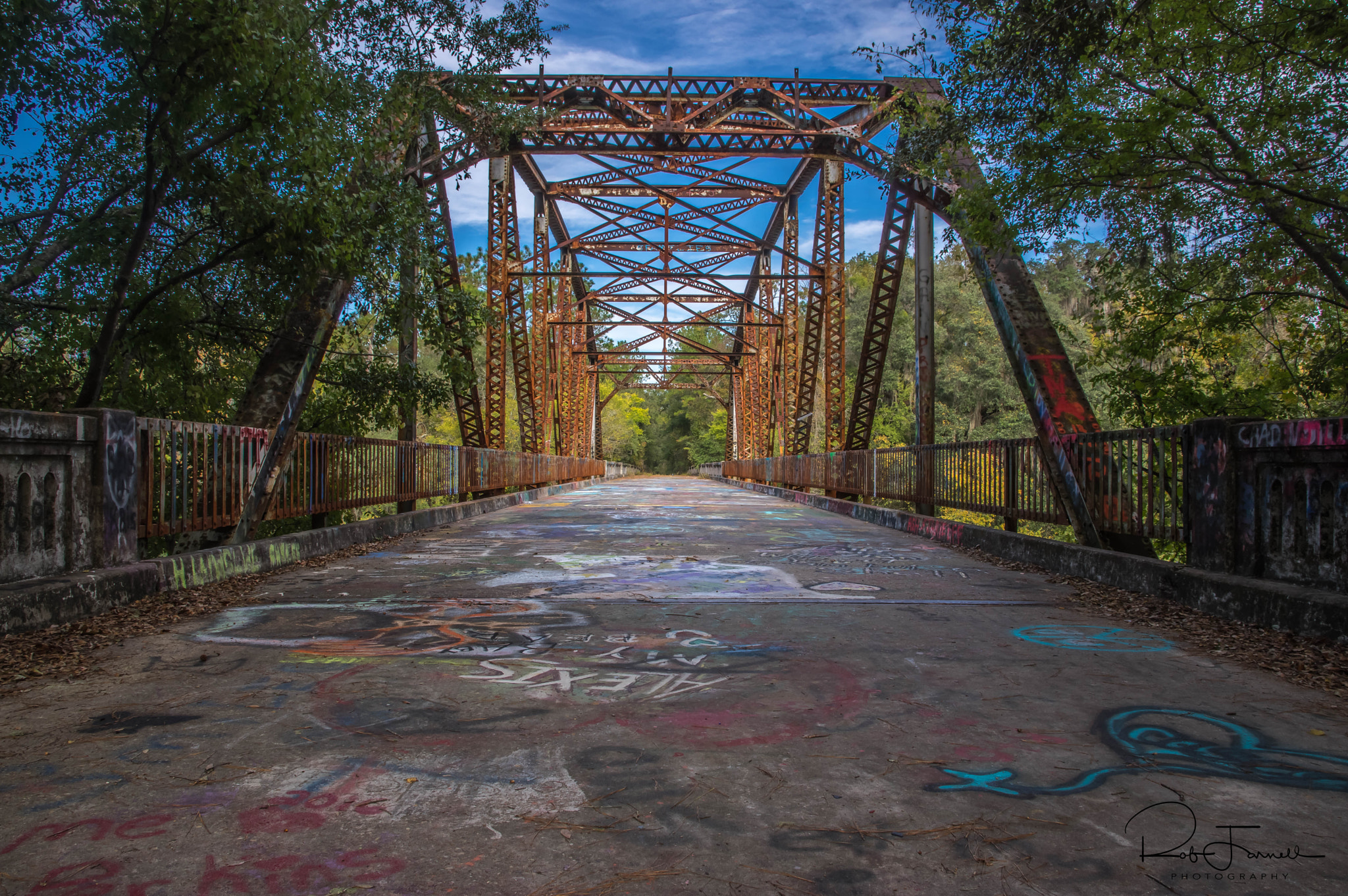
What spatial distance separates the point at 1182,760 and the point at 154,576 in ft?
19.2

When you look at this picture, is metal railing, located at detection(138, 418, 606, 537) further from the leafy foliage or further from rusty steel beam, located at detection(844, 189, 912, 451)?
rusty steel beam, located at detection(844, 189, 912, 451)

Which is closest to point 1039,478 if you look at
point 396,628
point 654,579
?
point 654,579

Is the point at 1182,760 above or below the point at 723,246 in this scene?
below

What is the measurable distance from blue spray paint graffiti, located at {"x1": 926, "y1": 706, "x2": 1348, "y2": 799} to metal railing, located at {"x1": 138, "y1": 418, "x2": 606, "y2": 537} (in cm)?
563

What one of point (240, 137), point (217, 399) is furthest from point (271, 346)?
point (217, 399)

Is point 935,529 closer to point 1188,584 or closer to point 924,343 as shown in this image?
point 924,343

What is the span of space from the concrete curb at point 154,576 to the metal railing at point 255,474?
0.28m

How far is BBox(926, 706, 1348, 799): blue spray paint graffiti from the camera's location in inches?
91.4

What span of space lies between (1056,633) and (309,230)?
688 cm

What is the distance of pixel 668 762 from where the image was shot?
2469mm

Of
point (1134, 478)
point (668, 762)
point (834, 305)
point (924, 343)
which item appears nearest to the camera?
point (668, 762)

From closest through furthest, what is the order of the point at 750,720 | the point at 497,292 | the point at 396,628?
the point at 750,720, the point at 396,628, the point at 497,292

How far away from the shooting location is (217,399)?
10.4 meters

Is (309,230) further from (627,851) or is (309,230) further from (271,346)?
(627,851)
